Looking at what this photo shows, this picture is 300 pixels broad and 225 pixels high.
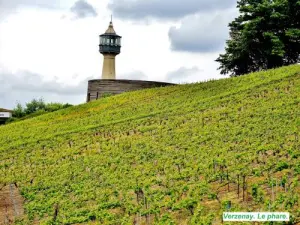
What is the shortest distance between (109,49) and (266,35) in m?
22.9

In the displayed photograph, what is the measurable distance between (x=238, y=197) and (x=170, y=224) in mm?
1862

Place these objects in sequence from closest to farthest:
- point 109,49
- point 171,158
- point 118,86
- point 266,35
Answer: point 171,158 → point 266,35 → point 118,86 → point 109,49

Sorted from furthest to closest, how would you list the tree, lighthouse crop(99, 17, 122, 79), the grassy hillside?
1. lighthouse crop(99, 17, 122, 79)
2. the tree
3. the grassy hillside

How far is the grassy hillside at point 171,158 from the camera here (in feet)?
48.1

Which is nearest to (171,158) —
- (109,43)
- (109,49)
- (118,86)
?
(118,86)

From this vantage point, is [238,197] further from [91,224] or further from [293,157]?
[91,224]

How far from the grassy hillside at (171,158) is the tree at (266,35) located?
10.5m

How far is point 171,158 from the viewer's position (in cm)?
1978

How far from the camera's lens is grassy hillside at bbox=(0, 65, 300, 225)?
14656 millimetres

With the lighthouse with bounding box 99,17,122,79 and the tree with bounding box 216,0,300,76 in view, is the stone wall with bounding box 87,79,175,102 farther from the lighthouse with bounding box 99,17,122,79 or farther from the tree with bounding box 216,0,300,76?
the lighthouse with bounding box 99,17,122,79

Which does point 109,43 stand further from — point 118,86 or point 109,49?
point 118,86

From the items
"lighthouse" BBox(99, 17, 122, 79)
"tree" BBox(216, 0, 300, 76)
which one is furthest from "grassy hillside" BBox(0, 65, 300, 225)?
"lighthouse" BBox(99, 17, 122, 79)

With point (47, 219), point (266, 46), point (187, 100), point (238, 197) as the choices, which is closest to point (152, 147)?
point (47, 219)

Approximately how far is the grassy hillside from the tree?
34.4ft
